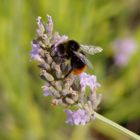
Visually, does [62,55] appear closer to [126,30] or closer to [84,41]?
[84,41]

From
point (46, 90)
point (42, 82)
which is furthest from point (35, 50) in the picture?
point (42, 82)

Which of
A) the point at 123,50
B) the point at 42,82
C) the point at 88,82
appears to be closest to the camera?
the point at 88,82

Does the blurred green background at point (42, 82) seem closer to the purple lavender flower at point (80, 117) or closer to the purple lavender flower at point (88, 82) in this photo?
the purple lavender flower at point (88, 82)

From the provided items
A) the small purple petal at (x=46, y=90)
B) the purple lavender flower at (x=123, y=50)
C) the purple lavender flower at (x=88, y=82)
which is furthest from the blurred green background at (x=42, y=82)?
the small purple petal at (x=46, y=90)

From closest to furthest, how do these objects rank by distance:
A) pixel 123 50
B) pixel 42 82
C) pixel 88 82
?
1. pixel 88 82
2. pixel 42 82
3. pixel 123 50

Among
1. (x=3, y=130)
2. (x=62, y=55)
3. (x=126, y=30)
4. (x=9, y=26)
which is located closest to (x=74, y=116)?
(x=62, y=55)

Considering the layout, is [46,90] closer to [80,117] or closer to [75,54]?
[80,117]
